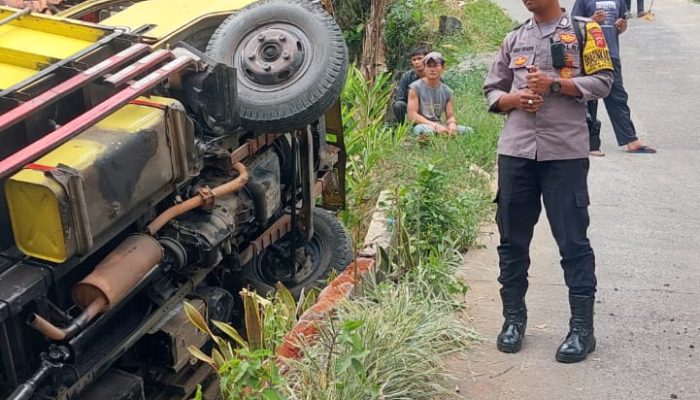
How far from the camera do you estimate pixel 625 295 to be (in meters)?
5.00

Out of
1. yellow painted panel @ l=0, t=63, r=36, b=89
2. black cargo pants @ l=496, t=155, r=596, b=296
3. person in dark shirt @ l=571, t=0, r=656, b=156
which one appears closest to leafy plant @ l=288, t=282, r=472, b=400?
black cargo pants @ l=496, t=155, r=596, b=296

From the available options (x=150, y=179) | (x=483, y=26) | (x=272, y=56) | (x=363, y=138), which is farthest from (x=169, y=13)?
(x=483, y=26)

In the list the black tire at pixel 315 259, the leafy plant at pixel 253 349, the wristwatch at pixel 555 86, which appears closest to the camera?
the leafy plant at pixel 253 349

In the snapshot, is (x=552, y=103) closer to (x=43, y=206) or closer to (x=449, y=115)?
(x=43, y=206)

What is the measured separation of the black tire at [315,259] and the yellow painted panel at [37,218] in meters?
2.07

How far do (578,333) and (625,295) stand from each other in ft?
3.26

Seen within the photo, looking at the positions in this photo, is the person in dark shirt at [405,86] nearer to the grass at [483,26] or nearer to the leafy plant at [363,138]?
the leafy plant at [363,138]

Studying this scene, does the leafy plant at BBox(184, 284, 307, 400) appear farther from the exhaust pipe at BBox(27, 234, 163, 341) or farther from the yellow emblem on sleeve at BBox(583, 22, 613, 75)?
the yellow emblem on sleeve at BBox(583, 22, 613, 75)

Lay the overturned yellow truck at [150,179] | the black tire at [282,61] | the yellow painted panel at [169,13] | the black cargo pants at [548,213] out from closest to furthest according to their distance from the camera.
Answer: the overturned yellow truck at [150,179], the black cargo pants at [548,213], the black tire at [282,61], the yellow painted panel at [169,13]

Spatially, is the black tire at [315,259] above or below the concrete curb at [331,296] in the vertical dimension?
below

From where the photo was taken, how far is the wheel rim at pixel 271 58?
495 centimetres

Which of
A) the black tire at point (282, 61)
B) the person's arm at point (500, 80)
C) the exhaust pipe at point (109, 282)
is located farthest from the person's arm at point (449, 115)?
the exhaust pipe at point (109, 282)

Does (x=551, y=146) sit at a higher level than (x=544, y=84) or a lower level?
lower


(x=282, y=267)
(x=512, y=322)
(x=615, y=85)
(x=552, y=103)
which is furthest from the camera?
(x=615, y=85)
